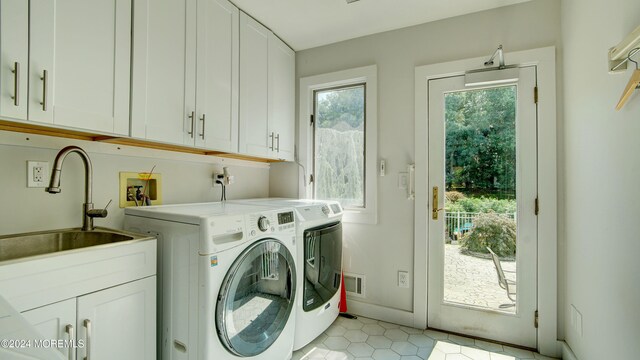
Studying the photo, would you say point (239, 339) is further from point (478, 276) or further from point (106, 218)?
point (478, 276)

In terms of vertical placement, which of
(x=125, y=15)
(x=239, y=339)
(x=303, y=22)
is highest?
(x=303, y=22)

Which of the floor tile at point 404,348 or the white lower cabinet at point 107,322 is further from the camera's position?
the floor tile at point 404,348

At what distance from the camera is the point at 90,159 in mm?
1463

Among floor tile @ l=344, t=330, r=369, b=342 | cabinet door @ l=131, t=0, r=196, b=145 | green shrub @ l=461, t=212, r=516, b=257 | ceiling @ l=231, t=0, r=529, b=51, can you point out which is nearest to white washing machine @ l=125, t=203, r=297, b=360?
cabinet door @ l=131, t=0, r=196, b=145

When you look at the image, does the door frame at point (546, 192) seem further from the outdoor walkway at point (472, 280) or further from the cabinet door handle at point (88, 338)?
the cabinet door handle at point (88, 338)

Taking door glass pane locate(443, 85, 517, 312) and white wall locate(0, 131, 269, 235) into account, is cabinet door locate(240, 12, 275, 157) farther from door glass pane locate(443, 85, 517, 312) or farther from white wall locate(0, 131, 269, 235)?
door glass pane locate(443, 85, 517, 312)

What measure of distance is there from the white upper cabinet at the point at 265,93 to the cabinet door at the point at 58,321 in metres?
1.31

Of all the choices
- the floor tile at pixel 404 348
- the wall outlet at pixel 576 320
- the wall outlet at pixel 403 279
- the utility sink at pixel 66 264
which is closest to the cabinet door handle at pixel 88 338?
the utility sink at pixel 66 264

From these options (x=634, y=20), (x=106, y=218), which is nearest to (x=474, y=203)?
(x=634, y=20)

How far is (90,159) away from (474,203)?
2.45m

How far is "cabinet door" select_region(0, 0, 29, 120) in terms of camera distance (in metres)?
1.01

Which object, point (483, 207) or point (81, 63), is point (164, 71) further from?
point (483, 207)

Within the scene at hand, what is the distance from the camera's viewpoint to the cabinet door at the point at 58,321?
97cm

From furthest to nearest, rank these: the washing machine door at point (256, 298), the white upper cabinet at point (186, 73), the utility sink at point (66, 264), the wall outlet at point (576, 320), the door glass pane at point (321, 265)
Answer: the door glass pane at point (321, 265) → the wall outlet at point (576, 320) → the white upper cabinet at point (186, 73) → the washing machine door at point (256, 298) → the utility sink at point (66, 264)
